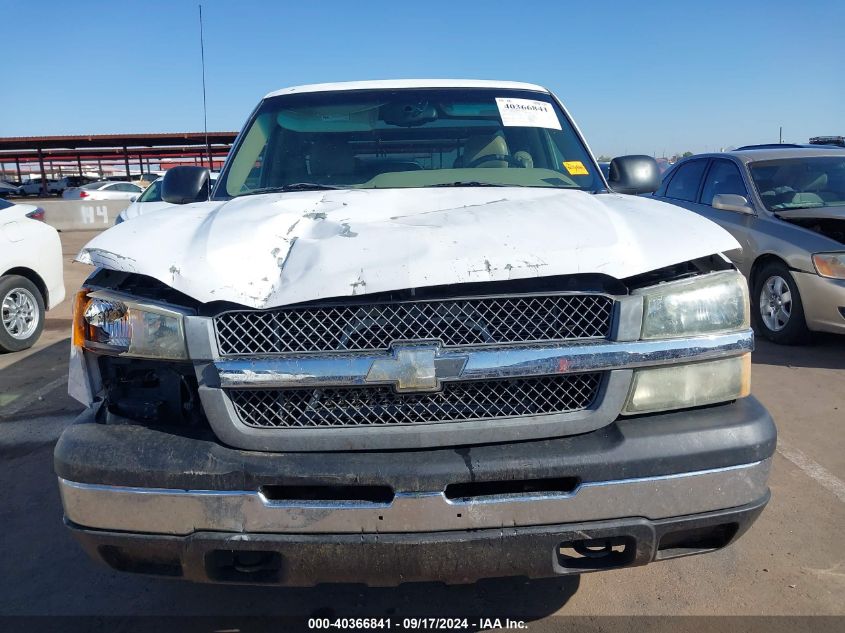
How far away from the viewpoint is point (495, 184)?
3.11 meters

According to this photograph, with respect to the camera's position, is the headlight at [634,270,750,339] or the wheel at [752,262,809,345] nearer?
the headlight at [634,270,750,339]

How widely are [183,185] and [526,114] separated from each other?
6.00ft

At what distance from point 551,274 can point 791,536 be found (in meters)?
1.98

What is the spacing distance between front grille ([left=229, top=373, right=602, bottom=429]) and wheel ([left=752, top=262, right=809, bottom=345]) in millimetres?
4735

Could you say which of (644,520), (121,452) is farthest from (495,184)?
(121,452)

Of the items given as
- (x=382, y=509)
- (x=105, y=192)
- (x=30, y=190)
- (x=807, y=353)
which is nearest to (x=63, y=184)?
(x=30, y=190)

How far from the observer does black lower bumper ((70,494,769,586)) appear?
1851 mm

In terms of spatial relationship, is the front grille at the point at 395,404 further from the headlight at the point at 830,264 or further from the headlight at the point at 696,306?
the headlight at the point at 830,264

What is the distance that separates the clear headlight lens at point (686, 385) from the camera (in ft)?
6.54

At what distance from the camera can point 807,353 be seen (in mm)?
5844

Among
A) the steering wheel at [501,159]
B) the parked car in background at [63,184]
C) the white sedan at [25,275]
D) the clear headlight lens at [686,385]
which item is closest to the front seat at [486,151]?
the steering wheel at [501,159]

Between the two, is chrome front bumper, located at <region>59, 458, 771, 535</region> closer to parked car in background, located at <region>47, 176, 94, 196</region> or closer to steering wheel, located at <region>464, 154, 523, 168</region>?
steering wheel, located at <region>464, 154, 523, 168</region>

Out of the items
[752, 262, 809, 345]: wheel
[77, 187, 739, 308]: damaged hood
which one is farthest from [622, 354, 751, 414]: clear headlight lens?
[752, 262, 809, 345]: wheel

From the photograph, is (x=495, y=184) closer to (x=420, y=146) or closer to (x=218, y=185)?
(x=420, y=146)
